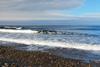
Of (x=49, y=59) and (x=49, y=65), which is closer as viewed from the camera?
(x=49, y=65)

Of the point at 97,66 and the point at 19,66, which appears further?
the point at 97,66

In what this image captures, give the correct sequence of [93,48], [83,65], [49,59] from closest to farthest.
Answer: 1. [83,65]
2. [49,59]
3. [93,48]

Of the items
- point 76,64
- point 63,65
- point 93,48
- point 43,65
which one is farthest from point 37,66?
point 93,48

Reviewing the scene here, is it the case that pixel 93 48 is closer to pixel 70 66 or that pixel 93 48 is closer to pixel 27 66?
pixel 70 66

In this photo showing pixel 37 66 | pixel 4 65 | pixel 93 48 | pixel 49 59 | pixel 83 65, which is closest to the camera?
pixel 4 65

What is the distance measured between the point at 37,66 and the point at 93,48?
9.20 meters

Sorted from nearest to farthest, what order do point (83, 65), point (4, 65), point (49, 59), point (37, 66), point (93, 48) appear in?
point (4, 65)
point (37, 66)
point (83, 65)
point (49, 59)
point (93, 48)

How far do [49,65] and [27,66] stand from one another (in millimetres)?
1145

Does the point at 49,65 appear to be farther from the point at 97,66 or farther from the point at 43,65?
the point at 97,66

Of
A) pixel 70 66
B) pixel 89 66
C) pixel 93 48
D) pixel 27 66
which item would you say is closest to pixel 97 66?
pixel 89 66

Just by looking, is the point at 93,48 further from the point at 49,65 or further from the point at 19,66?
the point at 19,66

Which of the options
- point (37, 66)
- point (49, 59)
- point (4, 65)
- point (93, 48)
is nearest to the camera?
point (4, 65)

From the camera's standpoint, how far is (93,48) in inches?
749

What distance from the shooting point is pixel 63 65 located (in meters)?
11.0
